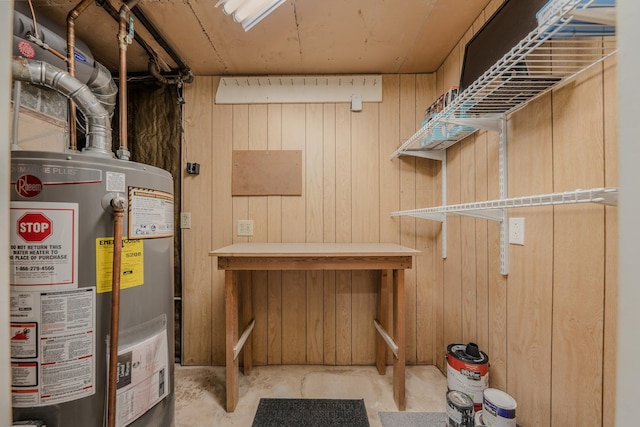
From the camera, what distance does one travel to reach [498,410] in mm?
1021

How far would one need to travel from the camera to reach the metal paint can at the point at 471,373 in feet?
3.94

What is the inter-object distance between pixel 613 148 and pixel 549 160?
8.8 inches

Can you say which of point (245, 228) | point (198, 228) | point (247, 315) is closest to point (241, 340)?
point (247, 315)

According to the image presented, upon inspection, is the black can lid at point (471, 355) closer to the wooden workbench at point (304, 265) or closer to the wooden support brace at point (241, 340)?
the wooden workbench at point (304, 265)

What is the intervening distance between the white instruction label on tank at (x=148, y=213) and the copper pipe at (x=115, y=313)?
0.06 meters

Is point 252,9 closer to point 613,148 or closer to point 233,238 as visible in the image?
point 233,238

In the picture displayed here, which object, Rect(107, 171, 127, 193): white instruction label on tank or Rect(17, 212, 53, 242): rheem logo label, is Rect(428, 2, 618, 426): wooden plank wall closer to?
Rect(107, 171, 127, 193): white instruction label on tank

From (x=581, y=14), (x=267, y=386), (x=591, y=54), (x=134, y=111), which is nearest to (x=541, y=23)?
(x=581, y=14)

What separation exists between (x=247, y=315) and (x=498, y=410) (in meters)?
1.44

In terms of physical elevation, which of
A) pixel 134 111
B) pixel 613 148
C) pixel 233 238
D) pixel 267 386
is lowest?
pixel 267 386

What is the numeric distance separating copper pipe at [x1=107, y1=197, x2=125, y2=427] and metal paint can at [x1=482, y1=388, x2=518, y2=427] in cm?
138

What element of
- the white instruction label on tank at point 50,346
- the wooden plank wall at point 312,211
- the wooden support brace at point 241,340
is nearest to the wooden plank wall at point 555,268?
the wooden plank wall at point 312,211

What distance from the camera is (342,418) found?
1.35 meters

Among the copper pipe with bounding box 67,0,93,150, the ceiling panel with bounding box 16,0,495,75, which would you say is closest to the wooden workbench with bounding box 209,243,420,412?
the copper pipe with bounding box 67,0,93,150
